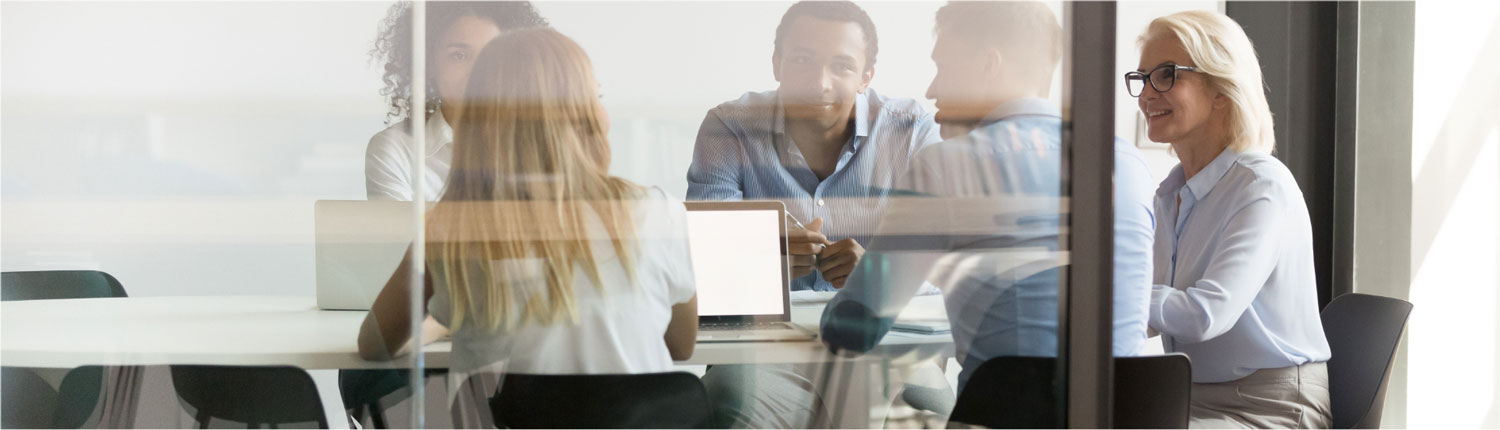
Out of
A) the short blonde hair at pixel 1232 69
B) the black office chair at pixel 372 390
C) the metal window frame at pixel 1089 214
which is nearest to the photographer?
the metal window frame at pixel 1089 214

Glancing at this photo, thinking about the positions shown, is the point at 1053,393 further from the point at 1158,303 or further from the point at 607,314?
the point at 607,314

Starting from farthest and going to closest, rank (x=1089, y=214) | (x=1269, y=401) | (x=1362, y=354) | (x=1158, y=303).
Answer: (x=1362, y=354) < (x=1269, y=401) < (x=1158, y=303) < (x=1089, y=214)

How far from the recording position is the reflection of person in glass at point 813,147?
1.75m

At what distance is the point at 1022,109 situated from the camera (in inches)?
68.9

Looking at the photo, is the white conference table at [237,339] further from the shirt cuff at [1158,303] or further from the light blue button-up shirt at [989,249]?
the shirt cuff at [1158,303]

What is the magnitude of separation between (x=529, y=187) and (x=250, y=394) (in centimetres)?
62

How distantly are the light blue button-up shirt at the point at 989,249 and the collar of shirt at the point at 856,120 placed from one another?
0.10 meters

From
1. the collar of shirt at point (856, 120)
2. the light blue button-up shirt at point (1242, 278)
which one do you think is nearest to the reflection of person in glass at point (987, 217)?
the collar of shirt at point (856, 120)

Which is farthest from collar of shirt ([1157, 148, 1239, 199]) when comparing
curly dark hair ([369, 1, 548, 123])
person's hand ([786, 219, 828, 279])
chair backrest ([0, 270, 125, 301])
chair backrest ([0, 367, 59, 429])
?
chair backrest ([0, 367, 59, 429])

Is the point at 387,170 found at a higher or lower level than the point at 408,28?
lower

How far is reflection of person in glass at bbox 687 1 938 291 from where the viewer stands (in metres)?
1.75

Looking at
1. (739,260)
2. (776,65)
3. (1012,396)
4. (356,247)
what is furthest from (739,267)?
(356,247)

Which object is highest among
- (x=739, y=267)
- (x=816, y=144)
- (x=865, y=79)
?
(x=865, y=79)

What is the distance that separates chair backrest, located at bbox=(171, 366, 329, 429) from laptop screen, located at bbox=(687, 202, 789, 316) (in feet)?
2.29
